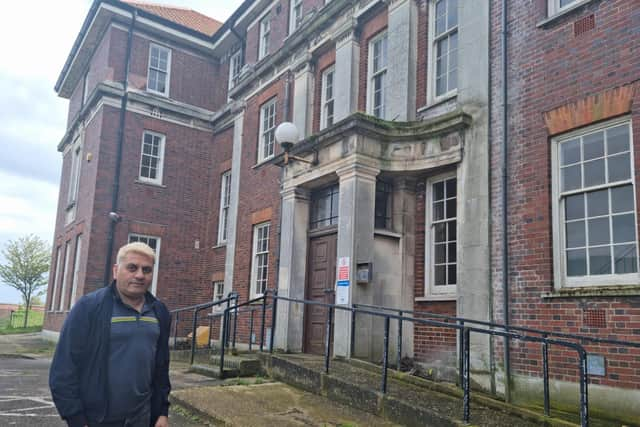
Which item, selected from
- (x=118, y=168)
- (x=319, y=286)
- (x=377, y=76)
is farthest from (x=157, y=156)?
(x=319, y=286)

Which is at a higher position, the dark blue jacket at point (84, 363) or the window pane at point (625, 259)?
the window pane at point (625, 259)

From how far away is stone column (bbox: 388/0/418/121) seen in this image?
377 inches

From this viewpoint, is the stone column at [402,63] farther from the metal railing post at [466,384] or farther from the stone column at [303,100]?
the metal railing post at [466,384]

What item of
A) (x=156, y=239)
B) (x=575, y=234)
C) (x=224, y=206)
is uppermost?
(x=224, y=206)

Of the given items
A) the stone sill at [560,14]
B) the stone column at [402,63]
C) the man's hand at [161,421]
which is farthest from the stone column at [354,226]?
the man's hand at [161,421]

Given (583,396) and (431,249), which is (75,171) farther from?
(583,396)

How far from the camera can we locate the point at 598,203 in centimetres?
666

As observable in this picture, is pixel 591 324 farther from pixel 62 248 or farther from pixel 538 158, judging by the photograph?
pixel 62 248

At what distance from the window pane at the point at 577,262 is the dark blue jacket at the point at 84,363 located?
5.66 metres

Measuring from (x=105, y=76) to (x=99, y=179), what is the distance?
11.0 feet

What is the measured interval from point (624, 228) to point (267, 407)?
4584 millimetres

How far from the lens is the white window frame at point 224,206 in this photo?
1695cm

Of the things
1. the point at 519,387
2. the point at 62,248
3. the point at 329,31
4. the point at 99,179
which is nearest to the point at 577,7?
the point at 519,387

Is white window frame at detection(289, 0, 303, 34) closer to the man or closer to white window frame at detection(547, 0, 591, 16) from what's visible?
white window frame at detection(547, 0, 591, 16)
